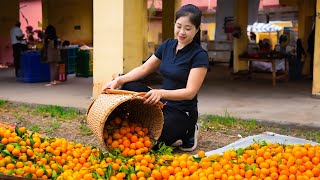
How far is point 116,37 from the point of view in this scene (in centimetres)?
871

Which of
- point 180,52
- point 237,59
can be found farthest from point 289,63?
point 180,52

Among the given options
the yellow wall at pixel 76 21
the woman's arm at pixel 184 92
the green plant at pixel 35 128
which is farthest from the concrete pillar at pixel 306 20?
the woman's arm at pixel 184 92

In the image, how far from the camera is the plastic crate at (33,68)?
A: 12234mm

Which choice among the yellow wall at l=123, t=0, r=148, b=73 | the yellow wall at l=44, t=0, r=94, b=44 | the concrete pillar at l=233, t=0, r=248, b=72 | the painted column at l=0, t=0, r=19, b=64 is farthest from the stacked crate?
the yellow wall at l=123, t=0, r=148, b=73

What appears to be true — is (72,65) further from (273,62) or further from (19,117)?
(19,117)

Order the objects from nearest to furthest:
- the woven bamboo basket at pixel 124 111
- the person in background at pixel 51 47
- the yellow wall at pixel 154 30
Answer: the woven bamboo basket at pixel 124 111, the person in background at pixel 51 47, the yellow wall at pixel 154 30

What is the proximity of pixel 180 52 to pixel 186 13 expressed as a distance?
0.51 m

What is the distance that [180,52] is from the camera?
4383mm

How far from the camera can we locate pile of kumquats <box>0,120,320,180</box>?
118 inches

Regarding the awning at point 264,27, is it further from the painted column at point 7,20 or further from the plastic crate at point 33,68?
the plastic crate at point 33,68

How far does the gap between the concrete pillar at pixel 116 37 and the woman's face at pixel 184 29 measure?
457 cm

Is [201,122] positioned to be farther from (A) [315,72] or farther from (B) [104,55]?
(A) [315,72]

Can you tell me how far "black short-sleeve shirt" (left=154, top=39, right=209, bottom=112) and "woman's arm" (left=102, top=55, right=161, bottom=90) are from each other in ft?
0.24

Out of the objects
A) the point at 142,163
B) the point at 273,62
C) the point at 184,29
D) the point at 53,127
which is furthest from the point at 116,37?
the point at 142,163
